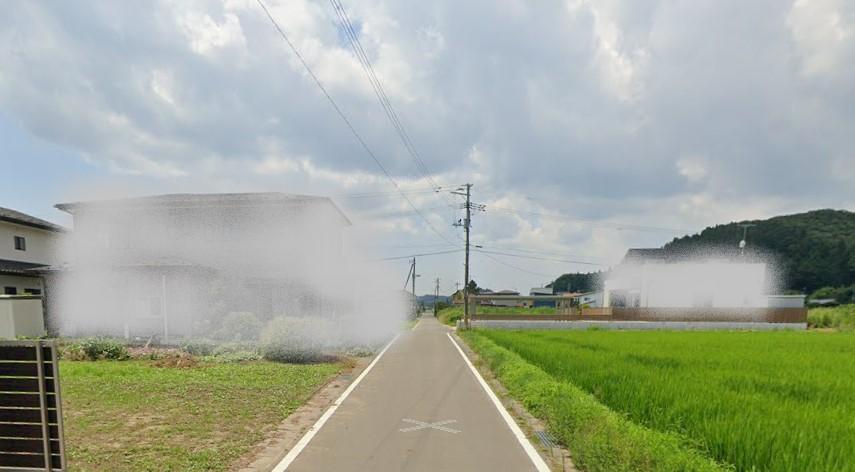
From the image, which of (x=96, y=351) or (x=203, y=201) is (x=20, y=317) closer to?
(x=96, y=351)

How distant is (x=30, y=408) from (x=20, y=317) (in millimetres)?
14430

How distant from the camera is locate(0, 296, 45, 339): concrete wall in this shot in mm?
11250

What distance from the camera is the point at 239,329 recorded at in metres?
15.4

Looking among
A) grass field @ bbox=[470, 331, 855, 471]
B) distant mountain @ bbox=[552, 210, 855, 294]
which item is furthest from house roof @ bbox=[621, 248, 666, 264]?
grass field @ bbox=[470, 331, 855, 471]

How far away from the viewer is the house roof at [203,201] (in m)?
22.9

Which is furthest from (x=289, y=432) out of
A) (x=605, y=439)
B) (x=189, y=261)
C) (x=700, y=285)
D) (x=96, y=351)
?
(x=700, y=285)

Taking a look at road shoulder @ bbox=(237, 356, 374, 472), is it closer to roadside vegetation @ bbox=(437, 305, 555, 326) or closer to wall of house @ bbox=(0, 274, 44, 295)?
wall of house @ bbox=(0, 274, 44, 295)

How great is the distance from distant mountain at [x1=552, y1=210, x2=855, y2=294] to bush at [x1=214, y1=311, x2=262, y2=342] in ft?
161

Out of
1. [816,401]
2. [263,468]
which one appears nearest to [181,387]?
[263,468]

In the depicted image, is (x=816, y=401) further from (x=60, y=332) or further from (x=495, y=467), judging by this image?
(x=60, y=332)

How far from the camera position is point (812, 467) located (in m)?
3.78

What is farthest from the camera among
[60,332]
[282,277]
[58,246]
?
[58,246]

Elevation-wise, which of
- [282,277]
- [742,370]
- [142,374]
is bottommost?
[742,370]

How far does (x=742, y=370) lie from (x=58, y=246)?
34581 millimetres
